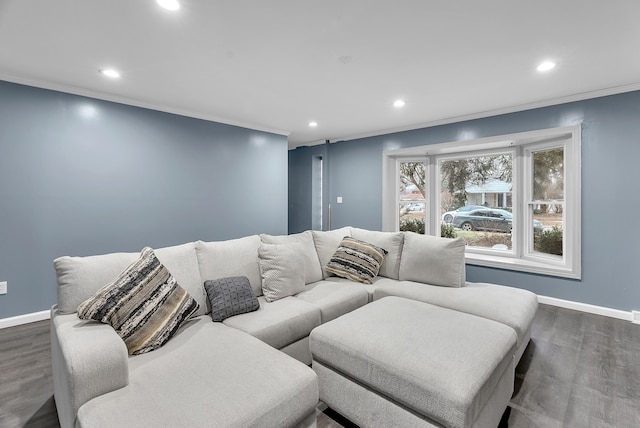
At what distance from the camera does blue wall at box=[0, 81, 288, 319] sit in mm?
3004

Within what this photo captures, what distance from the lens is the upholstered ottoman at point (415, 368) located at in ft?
4.33

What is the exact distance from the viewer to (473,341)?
1.63m

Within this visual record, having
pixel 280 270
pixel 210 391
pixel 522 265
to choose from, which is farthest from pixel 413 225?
pixel 210 391

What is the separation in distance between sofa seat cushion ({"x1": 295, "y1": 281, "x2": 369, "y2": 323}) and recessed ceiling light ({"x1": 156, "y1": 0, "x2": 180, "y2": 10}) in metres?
2.18

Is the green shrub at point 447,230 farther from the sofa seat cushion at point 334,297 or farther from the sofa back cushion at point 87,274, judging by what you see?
the sofa back cushion at point 87,274

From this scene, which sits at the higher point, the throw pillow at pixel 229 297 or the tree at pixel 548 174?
the tree at pixel 548 174

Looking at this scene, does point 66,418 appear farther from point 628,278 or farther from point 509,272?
point 628,278

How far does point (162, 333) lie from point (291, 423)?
2.88 feet

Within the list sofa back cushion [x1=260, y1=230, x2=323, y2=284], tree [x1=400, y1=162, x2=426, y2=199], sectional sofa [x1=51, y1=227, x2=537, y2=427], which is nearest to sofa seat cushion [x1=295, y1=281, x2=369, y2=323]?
sectional sofa [x1=51, y1=227, x2=537, y2=427]

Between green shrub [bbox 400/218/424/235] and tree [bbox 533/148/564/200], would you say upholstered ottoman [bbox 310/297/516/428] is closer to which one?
tree [bbox 533/148/564/200]

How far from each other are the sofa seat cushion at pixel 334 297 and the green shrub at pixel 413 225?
107 inches

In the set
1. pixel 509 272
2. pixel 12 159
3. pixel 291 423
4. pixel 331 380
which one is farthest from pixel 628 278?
pixel 12 159

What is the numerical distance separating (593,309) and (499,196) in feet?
5.65

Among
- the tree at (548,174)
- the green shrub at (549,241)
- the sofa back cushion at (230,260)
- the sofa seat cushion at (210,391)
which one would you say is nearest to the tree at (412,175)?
the tree at (548,174)
